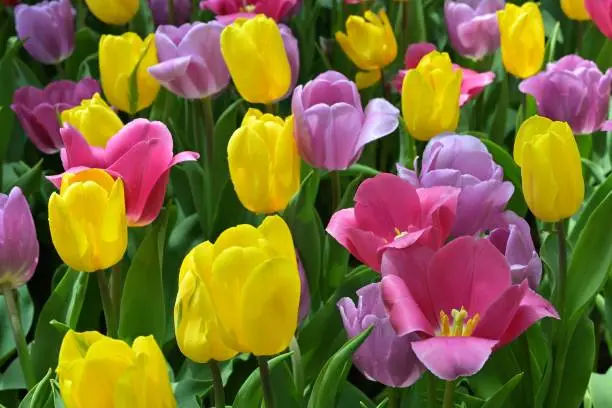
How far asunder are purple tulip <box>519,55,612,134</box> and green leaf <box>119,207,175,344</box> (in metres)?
0.47

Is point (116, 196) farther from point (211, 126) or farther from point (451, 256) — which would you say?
point (211, 126)

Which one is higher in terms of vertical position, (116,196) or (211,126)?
(116,196)

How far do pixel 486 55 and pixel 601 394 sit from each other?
651 mm

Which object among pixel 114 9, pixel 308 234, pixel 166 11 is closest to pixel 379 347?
pixel 308 234

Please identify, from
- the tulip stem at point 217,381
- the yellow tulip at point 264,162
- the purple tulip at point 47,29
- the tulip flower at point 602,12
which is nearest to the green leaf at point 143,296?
the yellow tulip at point 264,162

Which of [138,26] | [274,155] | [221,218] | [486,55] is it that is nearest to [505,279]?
[274,155]

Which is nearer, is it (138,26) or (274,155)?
(274,155)

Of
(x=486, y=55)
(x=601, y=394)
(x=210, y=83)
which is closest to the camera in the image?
(x=601, y=394)

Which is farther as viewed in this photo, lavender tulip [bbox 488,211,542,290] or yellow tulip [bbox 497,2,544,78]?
yellow tulip [bbox 497,2,544,78]

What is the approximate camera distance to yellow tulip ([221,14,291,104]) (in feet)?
3.43

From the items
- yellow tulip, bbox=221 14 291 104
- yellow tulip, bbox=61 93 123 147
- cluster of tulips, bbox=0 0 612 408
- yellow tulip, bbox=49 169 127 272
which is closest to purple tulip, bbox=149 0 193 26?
cluster of tulips, bbox=0 0 612 408

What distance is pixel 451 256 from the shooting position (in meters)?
0.65

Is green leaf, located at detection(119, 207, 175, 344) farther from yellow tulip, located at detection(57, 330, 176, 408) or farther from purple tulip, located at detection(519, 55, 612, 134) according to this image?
purple tulip, located at detection(519, 55, 612, 134)

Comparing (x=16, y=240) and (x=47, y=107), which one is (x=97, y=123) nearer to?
(x=16, y=240)
